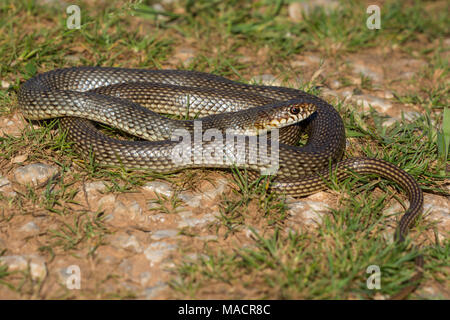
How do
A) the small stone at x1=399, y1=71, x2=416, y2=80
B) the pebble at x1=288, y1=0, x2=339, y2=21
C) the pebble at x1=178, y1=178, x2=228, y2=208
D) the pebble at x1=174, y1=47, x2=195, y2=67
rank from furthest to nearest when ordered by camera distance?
the pebble at x1=288, y1=0, x2=339, y2=21, the small stone at x1=399, y1=71, x2=416, y2=80, the pebble at x1=174, y1=47, x2=195, y2=67, the pebble at x1=178, y1=178, x2=228, y2=208

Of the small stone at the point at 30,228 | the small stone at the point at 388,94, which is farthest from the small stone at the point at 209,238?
the small stone at the point at 388,94

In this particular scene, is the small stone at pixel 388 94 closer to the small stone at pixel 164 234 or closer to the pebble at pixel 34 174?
the small stone at pixel 164 234

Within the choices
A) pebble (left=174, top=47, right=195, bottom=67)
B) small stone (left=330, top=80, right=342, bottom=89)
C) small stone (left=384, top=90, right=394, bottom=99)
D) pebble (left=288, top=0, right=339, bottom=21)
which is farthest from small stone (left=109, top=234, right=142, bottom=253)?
pebble (left=288, top=0, right=339, bottom=21)

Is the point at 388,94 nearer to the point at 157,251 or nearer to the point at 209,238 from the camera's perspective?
the point at 209,238

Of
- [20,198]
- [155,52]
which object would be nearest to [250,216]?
[20,198]

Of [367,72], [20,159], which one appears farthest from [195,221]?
[367,72]

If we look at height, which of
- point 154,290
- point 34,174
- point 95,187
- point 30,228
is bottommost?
point 154,290

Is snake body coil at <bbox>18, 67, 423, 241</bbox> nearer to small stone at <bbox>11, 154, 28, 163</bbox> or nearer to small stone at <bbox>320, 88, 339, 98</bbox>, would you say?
small stone at <bbox>11, 154, 28, 163</bbox>
